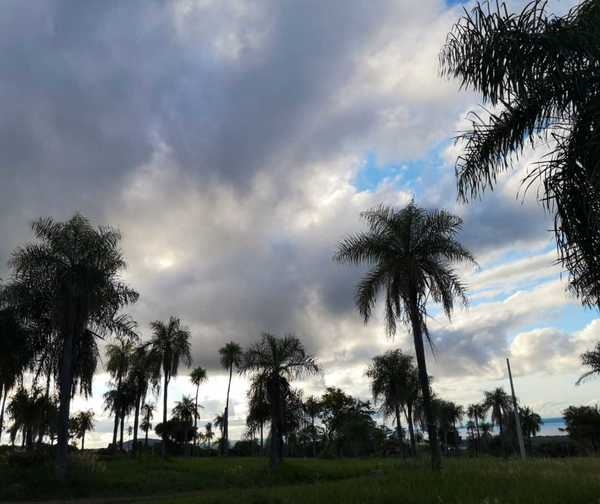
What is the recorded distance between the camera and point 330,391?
3442 inches

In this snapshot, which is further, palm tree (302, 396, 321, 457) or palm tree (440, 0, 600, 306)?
palm tree (302, 396, 321, 457)

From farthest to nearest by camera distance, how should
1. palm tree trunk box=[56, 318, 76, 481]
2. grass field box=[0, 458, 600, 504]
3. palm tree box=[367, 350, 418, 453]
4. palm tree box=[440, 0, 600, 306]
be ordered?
palm tree box=[367, 350, 418, 453] < palm tree trunk box=[56, 318, 76, 481] < grass field box=[0, 458, 600, 504] < palm tree box=[440, 0, 600, 306]

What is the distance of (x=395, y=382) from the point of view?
163 feet

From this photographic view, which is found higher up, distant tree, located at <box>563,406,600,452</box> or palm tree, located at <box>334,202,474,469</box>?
palm tree, located at <box>334,202,474,469</box>

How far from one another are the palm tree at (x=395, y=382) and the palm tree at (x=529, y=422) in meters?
56.5

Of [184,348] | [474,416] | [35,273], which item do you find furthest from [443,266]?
[474,416]

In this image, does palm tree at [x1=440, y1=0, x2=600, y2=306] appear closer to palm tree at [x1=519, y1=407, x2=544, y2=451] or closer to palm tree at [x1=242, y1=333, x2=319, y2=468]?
palm tree at [x1=242, y1=333, x2=319, y2=468]

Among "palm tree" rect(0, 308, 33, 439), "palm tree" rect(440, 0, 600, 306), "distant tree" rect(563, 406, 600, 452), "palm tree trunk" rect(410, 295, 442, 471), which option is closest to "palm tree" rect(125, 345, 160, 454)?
"palm tree" rect(0, 308, 33, 439)

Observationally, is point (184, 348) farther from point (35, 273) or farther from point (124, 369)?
point (35, 273)

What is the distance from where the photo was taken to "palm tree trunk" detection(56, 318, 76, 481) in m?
23.8

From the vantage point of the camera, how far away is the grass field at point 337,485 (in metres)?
12.4

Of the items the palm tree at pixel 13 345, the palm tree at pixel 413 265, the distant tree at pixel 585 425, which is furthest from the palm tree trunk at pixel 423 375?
the distant tree at pixel 585 425

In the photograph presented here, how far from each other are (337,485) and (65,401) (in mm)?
14798

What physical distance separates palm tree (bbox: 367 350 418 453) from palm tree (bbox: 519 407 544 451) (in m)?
56.5
